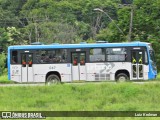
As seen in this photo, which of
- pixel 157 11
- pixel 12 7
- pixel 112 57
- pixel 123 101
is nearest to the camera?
pixel 123 101

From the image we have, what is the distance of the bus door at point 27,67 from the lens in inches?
1021

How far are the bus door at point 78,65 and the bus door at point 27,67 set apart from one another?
2563 millimetres

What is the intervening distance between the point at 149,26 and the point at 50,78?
1243 cm

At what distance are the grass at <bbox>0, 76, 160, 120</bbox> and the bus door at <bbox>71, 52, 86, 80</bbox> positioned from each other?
17.1ft

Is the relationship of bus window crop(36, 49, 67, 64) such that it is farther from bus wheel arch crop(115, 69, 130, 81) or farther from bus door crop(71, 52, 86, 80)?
bus wheel arch crop(115, 69, 130, 81)

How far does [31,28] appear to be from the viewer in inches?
2562

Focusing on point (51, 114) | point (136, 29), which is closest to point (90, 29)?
point (136, 29)

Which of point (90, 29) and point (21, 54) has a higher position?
point (90, 29)

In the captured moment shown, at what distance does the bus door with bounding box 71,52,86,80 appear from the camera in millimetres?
25562

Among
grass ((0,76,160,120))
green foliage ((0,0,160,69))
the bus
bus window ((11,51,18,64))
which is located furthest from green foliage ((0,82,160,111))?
green foliage ((0,0,160,69))

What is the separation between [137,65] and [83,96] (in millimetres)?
6893

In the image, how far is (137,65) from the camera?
2516cm

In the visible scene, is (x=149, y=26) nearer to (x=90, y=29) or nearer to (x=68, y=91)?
(x=68, y=91)

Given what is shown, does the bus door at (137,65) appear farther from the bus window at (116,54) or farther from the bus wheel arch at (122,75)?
the bus window at (116,54)
